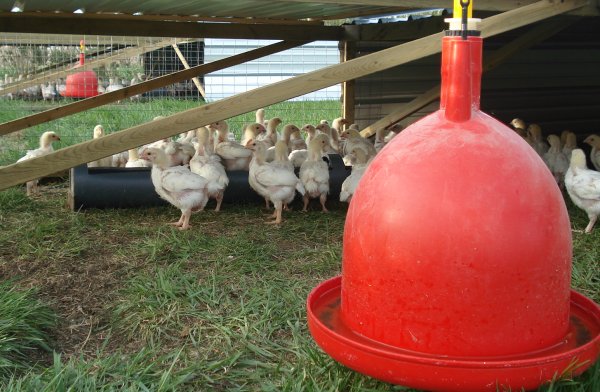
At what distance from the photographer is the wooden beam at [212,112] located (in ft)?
11.6

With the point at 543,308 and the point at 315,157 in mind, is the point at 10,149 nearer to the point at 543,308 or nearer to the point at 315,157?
the point at 315,157

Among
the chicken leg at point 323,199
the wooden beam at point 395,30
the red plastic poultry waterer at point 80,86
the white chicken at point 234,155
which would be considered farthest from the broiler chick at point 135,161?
the red plastic poultry waterer at point 80,86

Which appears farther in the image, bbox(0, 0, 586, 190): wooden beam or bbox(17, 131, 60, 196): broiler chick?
bbox(17, 131, 60, 196): broiler chick

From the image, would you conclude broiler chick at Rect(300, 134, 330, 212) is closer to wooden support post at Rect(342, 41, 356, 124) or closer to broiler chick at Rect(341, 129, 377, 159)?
broiler chick at Rect(341, 129, 377, 159)

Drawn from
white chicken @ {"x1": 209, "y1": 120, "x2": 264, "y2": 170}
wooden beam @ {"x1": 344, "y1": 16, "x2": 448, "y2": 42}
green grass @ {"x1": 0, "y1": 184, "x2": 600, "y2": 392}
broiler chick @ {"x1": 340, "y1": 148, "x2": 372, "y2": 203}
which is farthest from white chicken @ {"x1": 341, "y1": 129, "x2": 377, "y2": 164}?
wooden beam @ {"x1": 344, "y1": 16, "x2": 448, "y2": 42}

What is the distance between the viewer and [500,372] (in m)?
1.86

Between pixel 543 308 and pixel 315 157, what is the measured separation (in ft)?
13.8

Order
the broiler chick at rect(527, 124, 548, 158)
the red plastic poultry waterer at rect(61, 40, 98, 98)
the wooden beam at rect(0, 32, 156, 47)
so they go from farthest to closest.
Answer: the red plastic poultry waterer at rect(61, 40, 98, 98)
the wooden beam at rect(0, 32, 156, 47)
the broiler chick at rect(527, 124, 548, 158)

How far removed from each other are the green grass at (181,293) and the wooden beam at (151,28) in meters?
1.52

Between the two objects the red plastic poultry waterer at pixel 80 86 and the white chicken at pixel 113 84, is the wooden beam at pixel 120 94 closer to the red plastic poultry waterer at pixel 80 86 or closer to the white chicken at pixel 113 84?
the red plastic poultry waterer at pixel 80 86

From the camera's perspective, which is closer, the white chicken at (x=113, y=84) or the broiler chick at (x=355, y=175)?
the broiler chick at (x=355, y=175)

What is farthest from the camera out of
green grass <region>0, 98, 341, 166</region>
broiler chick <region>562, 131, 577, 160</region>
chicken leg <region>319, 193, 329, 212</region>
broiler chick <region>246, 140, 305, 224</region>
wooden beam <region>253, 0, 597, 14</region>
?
green grass <region>0, 98, 341, 166</region>

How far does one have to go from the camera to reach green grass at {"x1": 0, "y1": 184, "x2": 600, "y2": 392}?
276cm

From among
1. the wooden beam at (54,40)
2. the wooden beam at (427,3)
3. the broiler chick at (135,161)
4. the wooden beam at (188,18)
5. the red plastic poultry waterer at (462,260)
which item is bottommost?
the broiler chick at (135,161)
